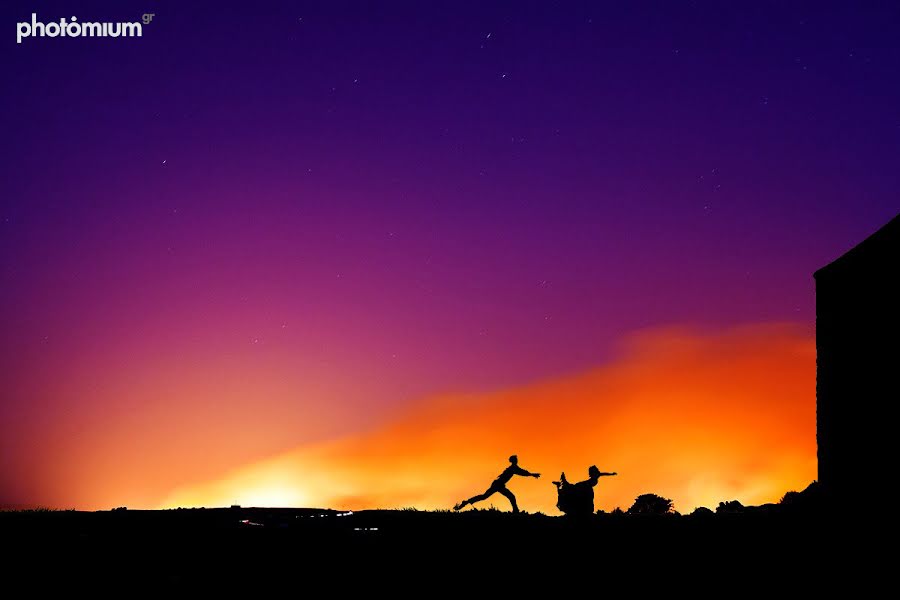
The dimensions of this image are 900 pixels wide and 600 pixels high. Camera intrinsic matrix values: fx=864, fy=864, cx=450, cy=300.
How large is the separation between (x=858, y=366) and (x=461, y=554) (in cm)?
1434

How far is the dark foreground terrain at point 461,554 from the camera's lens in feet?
42.0

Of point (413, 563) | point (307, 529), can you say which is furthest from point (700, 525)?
point (307, 529)

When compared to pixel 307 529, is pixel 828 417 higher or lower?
higher

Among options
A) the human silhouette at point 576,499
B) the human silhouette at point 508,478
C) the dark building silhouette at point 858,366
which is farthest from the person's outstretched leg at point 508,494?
the dark building silhouette at point 858,366

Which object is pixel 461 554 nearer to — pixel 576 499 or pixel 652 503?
Answer: pixel 576 499

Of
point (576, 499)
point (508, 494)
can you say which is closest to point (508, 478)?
point (508, 494)

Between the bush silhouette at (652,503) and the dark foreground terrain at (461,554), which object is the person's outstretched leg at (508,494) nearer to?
the dark foreground terrain at (461,554)

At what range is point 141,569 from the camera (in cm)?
1351

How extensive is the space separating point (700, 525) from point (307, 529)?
8.02 m

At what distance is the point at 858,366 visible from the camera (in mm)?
23672

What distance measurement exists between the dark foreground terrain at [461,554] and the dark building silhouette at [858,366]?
5501mm

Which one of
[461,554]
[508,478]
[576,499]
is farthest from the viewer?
[508,478]

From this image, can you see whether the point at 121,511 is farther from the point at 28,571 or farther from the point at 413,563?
the point at 413,563

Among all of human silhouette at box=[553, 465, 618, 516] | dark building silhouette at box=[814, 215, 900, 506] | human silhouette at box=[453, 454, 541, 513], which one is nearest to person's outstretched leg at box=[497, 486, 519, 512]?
human silhouette at box=[453, 454, 541, 513]
